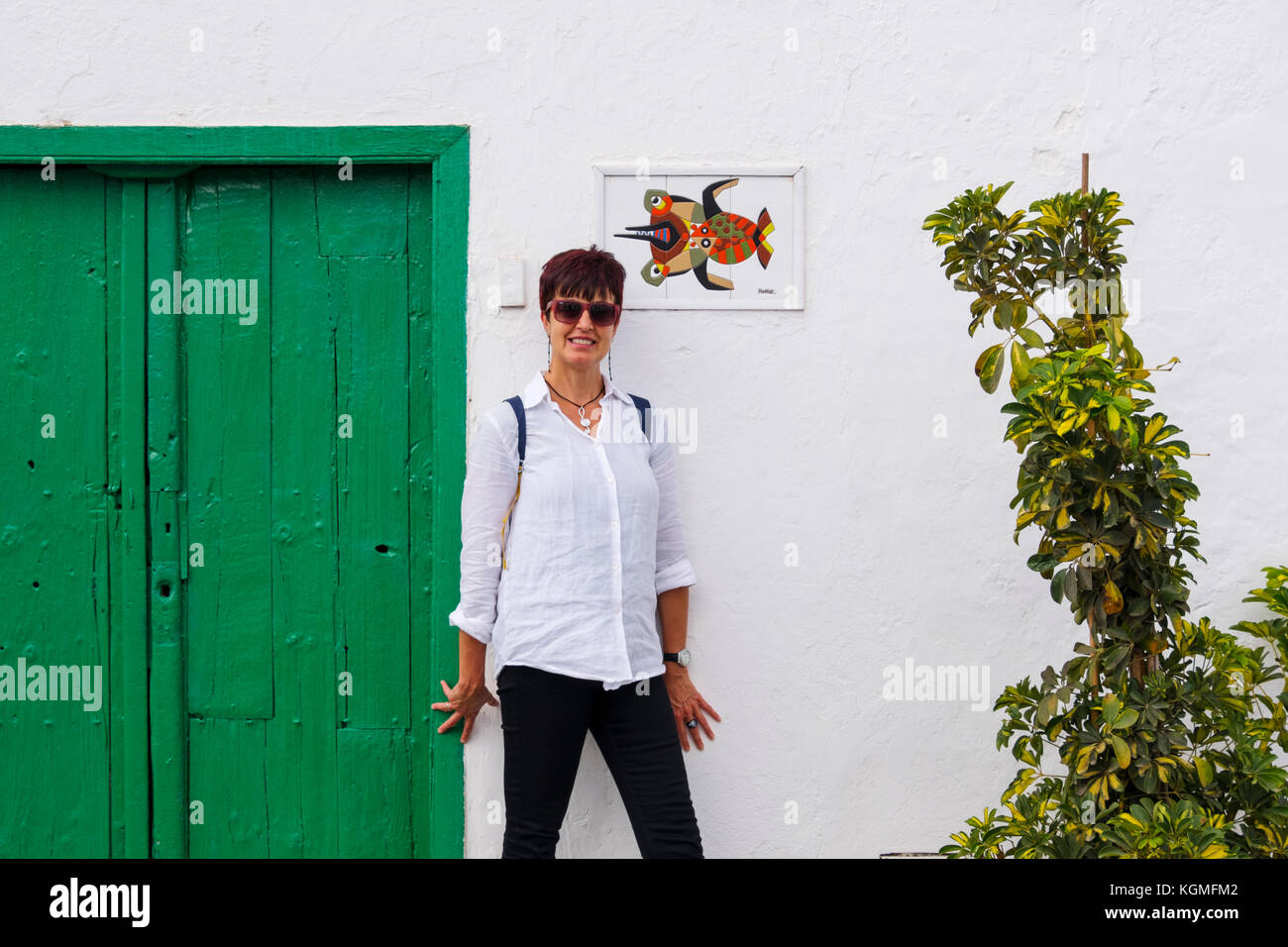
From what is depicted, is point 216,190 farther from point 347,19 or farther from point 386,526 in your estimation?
point 386,526

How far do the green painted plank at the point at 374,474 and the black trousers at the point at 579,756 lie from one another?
1.67ft

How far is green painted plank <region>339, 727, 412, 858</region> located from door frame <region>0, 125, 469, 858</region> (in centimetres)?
5

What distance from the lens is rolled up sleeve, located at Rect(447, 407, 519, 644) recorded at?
2.70m

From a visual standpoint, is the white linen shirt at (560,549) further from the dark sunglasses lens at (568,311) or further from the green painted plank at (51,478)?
the green painted plank at (51,478)

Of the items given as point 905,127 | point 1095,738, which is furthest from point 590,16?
point 1095,738

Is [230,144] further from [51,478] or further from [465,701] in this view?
[465,701]

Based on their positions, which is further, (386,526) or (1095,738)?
(386,526)

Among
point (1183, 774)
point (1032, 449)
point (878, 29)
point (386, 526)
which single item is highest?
point (878, 29)

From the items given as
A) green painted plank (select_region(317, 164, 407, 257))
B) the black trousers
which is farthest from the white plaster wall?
the black trousers

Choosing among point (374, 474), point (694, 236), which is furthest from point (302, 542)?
point (694, 236)

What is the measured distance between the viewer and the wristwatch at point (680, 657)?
2.95 meters

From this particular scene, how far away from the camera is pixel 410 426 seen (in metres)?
3.07

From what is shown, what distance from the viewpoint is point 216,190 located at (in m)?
3.09

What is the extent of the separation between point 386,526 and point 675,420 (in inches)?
35.2
